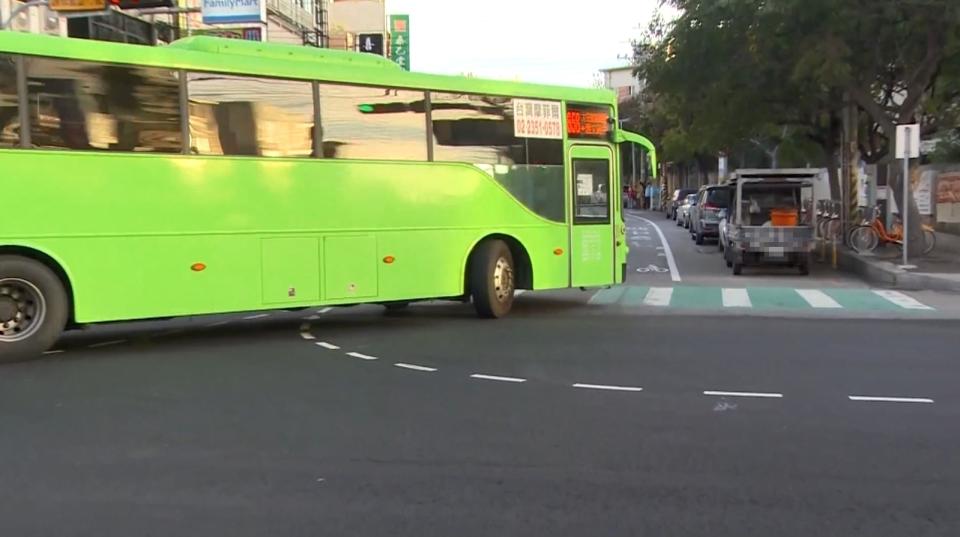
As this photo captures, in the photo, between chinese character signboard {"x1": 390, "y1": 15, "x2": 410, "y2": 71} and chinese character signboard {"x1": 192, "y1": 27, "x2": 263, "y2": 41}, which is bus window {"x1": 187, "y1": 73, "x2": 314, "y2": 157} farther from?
chinese character signboard {"x1": 390, "y1": 15, "x2": 410, "y2": 71}

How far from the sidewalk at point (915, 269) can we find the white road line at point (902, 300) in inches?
34.0

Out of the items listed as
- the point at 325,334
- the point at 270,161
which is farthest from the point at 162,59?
the point at 325,334

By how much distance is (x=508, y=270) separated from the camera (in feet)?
41.9

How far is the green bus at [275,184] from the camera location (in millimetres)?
9125

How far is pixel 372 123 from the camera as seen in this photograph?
37.2ft

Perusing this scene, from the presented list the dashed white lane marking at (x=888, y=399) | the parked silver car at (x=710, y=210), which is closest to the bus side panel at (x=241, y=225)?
the dashed white lane marking at (x=888, y=399)

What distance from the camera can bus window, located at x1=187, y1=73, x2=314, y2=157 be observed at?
10.0 m

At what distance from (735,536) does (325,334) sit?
24.5 feet

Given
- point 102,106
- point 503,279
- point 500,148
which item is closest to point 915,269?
point 503,279

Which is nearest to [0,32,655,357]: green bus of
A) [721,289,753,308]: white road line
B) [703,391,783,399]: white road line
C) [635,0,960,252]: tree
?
[721,289,753,308]: white road line

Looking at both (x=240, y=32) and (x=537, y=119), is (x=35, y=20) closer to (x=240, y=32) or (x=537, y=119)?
(x=240, y=32)

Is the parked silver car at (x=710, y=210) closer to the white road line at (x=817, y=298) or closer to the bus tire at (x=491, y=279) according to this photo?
the white road line at (x=817, y=298)

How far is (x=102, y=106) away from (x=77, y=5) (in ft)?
18.4

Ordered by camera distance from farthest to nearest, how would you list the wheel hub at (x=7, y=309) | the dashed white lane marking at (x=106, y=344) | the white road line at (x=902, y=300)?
1. the white road line at (x=902, y=300)
2. the dashed white lane marking at (x=106, y=344)
3. the wheel hub at (x=7, y=309)
